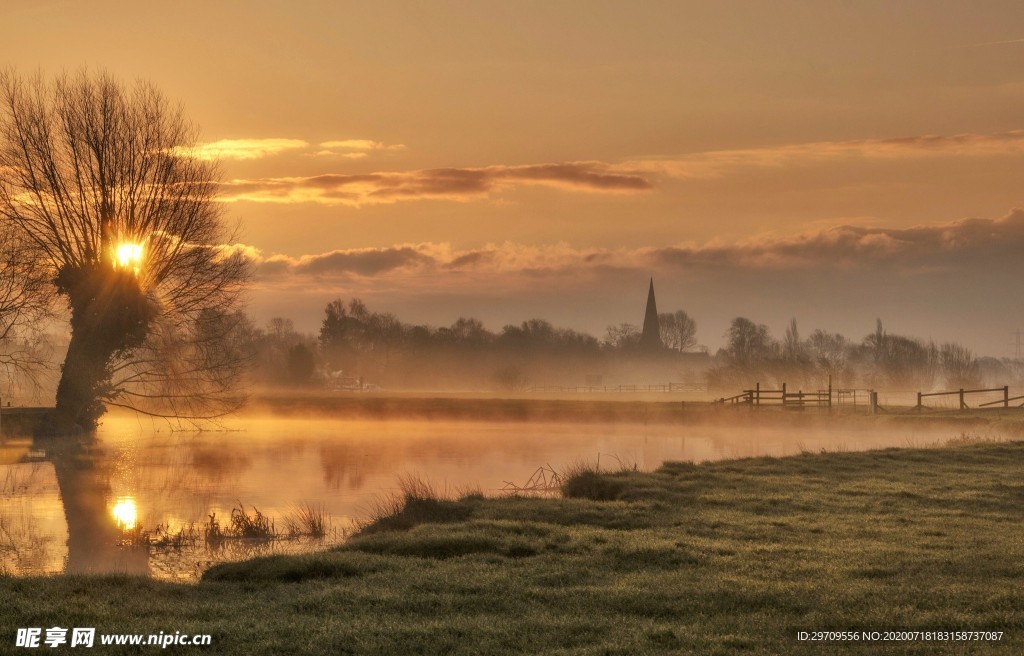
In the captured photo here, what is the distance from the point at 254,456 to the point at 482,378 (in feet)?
399

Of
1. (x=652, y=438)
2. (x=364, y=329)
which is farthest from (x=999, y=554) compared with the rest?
(x=364, y=329)

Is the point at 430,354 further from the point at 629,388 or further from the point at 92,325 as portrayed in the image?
the point at 92,325

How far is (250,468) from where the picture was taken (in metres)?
34.3

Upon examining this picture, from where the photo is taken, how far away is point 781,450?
41906 mm

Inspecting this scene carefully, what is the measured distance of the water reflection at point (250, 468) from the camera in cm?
1797

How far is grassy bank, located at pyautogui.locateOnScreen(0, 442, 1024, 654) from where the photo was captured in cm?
974

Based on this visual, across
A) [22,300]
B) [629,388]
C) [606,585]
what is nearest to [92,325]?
[22,300]

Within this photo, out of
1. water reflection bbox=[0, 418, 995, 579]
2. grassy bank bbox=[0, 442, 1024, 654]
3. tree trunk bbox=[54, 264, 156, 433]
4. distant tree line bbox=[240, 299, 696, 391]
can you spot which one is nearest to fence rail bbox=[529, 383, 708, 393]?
distant tree line bbox=[240, 299, 696, 391]

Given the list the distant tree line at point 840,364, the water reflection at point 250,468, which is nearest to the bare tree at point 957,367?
the distant tree line at point 840,364

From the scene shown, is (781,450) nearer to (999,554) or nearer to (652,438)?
(652,438)

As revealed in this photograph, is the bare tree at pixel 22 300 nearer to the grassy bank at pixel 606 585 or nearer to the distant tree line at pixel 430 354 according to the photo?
the grassy bank at pixel 606 585

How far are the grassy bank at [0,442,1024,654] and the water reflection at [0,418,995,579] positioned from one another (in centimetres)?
329

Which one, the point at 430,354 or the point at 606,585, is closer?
the point at 606,585

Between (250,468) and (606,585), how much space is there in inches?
966
